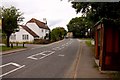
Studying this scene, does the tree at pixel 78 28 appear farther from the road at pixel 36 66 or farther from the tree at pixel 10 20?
the road at pixel 36 66

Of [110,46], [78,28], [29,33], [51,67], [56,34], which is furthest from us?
[78,28]

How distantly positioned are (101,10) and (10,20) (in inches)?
857

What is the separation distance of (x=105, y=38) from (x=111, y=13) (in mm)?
7919

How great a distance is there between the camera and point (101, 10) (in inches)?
1035

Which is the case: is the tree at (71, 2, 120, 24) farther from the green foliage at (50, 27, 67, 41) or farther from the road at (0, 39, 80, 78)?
the green foliage at (50, 27, 67, 41)

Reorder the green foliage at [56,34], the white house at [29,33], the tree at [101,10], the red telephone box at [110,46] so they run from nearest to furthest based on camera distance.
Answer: the red telephone box at [110,46], the tree at [101,10], the white house at [29,33], the green foliage at [56,34]

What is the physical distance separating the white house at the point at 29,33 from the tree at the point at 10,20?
92.1 ft

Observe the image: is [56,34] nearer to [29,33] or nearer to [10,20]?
[29,33]

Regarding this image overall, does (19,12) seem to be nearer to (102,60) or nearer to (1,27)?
(1,27)

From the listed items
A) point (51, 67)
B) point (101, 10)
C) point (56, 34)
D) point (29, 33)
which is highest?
point (101, 10)

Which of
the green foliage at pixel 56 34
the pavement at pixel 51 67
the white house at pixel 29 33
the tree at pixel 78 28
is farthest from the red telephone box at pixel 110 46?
the tree at pixel 78 28

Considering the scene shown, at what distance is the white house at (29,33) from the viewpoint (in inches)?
2965

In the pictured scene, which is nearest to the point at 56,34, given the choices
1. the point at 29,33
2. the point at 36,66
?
the point at 29,33

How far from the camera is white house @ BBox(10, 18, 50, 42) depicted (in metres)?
75.3
